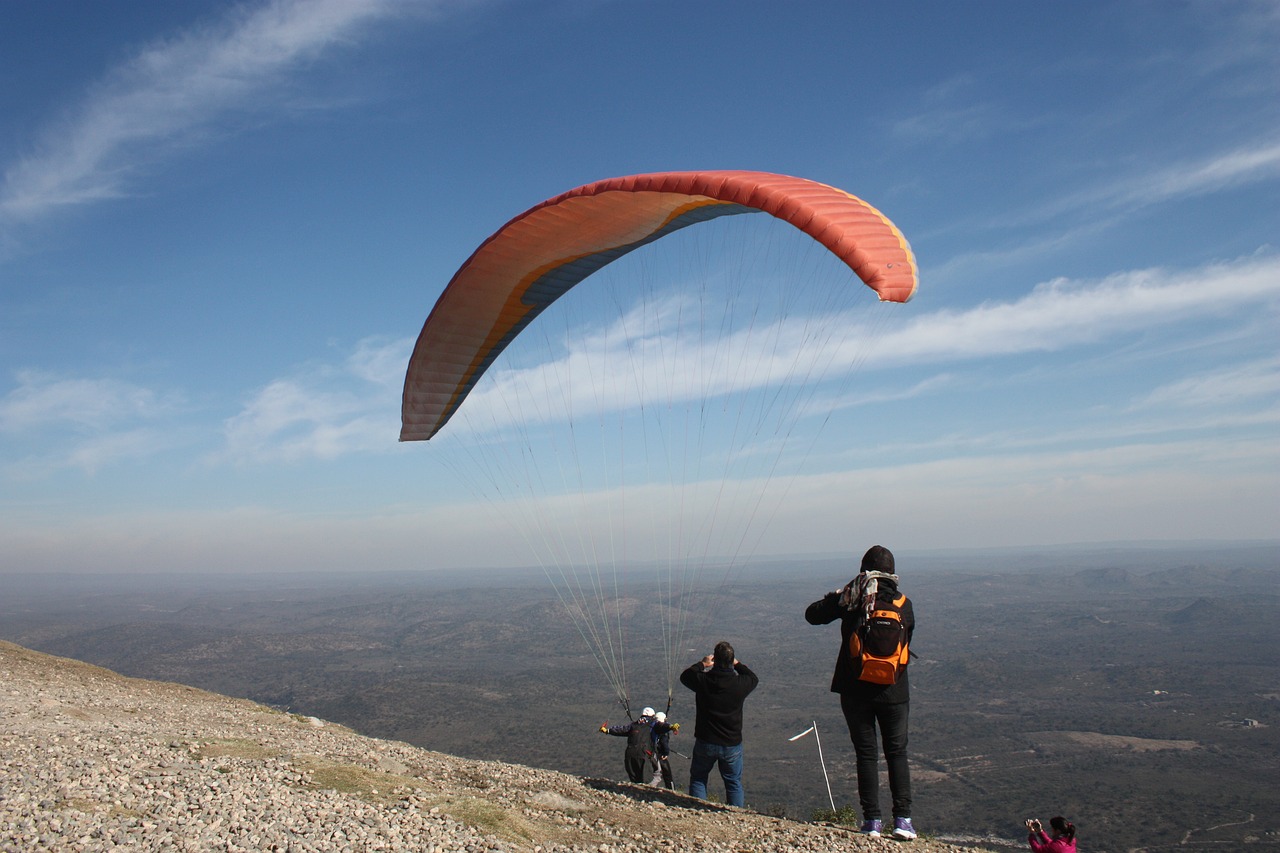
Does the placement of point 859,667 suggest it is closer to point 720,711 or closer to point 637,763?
point 720,711

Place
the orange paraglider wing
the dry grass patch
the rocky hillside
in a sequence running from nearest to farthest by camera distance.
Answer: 1. the rocky hillside
2. the orange paraglider wing
3. the dry grass patch

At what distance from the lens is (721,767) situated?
8031mm

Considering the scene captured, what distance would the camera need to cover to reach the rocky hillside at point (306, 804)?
19.3 feet

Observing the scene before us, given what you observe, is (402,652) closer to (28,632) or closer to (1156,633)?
(28,632)

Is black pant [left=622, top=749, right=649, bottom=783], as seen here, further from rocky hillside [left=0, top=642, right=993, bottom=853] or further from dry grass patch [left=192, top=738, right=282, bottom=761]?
dry grass patch [left=192, top=738, right=282, bottom=761]

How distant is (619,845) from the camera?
6.25m

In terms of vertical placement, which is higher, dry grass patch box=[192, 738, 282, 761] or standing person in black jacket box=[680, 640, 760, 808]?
standing person in black jacket box=[680, 640, 760, 808]

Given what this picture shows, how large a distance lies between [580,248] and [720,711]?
269 inches

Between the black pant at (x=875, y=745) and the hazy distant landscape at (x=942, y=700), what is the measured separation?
5477mm

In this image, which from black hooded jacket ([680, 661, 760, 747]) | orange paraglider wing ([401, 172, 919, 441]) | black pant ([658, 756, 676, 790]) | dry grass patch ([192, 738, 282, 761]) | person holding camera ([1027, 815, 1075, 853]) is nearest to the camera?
person holding camera ([1027, 815, 1075, 853])

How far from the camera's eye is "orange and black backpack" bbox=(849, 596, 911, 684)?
548cm

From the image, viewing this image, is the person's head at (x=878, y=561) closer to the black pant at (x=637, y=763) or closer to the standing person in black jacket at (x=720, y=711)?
the standing person in black jacket at (x=720, y=711)

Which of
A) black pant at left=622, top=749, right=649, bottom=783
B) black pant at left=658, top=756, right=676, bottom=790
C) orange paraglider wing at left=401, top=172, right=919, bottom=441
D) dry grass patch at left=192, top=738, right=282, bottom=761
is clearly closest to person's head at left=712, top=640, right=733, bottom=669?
black pant at left=658, top=756, right=676, bottom=790

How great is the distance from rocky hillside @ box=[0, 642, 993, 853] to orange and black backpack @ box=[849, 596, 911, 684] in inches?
61.3
